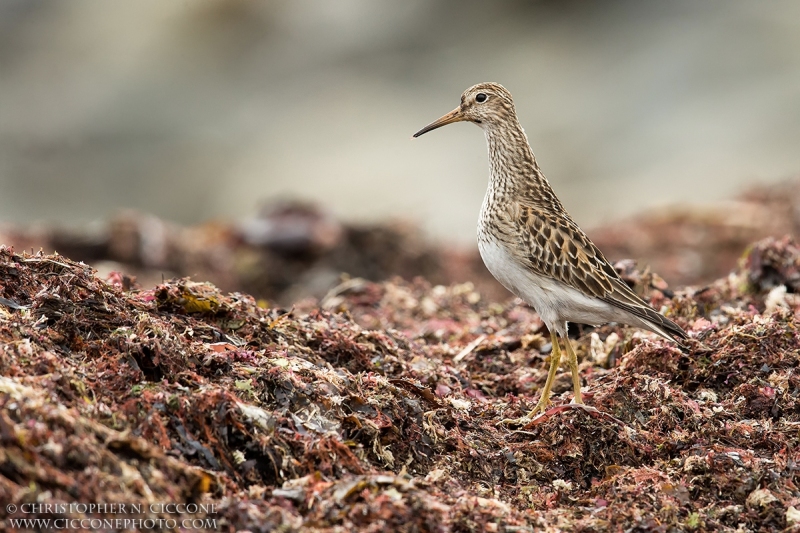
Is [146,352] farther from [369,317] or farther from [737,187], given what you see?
[737,187]

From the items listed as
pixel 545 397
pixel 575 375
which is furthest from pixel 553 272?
pixel 545 397

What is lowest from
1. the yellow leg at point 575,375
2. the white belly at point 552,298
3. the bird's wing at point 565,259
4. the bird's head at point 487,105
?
the yellow leg at point 575,375

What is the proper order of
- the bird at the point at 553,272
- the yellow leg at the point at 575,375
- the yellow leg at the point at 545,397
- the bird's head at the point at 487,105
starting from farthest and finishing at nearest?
1. the bird's head at the point at 487,105
2. the bird at the point at 553,272
3. the yellow leg at the point at 575,375
4. the yellow leg at the point at 545,397

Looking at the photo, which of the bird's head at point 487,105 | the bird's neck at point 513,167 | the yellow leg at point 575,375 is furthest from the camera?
the bird's head at point 487,105

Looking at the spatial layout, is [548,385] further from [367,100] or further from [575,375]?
[367,100]

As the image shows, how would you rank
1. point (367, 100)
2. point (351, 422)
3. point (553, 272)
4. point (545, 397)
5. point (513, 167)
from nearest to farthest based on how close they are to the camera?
point (351, 422), point (545, 397), point (553, 272), point (513, 167), point (367, 100)

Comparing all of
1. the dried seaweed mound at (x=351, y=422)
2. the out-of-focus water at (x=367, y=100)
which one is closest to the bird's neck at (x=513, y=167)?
the dried seaweed mound at (x=351, y=422)

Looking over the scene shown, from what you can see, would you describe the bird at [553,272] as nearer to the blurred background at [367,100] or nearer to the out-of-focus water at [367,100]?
the blurred background at [367,100]

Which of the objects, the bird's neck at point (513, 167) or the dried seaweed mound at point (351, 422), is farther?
the bird's neck at point (513, 167)
